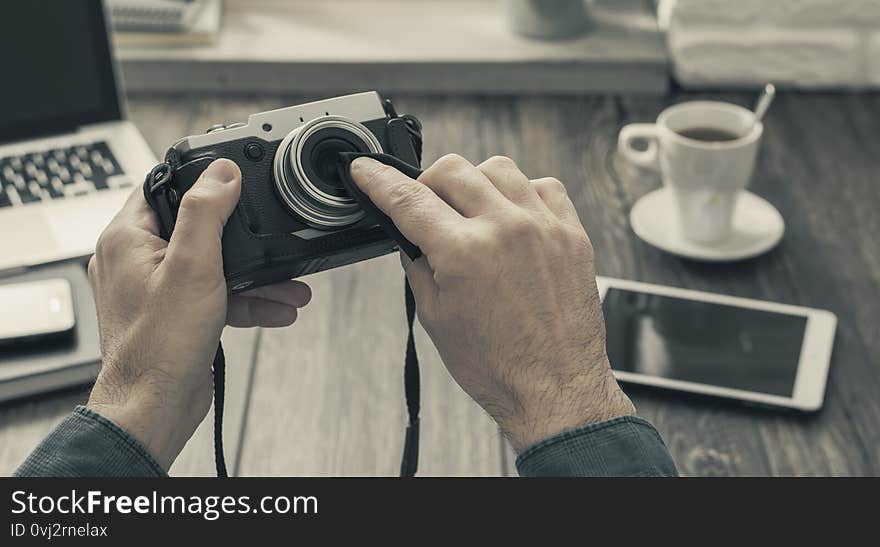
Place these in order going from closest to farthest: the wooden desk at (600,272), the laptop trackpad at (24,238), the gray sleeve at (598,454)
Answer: the gray sleeve at (598,454)
the wooden desk at (600,272)
the laptop trackpad at (24,238)

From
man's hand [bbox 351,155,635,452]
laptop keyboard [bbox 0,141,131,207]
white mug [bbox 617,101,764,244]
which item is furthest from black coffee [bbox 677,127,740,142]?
laptop keyboard [bbox 0,141,131,207]

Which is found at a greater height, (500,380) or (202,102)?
(500,380)

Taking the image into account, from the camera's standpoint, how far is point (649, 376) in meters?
0.88

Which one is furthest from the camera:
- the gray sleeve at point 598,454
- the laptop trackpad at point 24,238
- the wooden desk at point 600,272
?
the laptop trackpad at point 24,238

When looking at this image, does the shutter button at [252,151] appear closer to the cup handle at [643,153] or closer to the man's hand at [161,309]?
the man's hand at [161,309]

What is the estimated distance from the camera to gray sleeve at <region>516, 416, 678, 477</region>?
61 centimetres

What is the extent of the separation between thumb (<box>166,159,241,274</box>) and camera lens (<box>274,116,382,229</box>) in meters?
0.05

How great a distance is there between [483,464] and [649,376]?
0.16 m

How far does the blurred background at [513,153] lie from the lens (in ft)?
2.78

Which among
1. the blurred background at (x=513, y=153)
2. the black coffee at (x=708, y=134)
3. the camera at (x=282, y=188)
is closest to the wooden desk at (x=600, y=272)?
the blurred background at (x=513, y=153)

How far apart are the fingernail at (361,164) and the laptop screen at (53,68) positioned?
0.54 meters

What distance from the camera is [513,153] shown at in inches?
47.8

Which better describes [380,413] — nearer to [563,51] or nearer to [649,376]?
[649,376]

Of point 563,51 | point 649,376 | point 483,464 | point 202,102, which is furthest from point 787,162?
point 202,102
